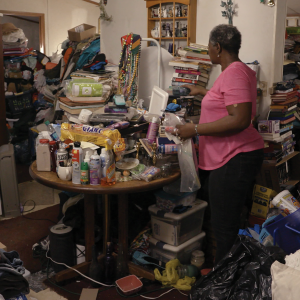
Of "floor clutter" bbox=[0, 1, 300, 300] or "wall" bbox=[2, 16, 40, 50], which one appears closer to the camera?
"floor clutter" bbox=[0, 1, 300, 300]

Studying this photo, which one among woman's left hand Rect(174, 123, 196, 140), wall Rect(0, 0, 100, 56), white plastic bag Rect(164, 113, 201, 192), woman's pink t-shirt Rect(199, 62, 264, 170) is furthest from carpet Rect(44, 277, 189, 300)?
wall Rect(0, 0, 100, 56)

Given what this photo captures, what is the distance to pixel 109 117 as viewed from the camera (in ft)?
7.98

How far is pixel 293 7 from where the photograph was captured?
5.98 m

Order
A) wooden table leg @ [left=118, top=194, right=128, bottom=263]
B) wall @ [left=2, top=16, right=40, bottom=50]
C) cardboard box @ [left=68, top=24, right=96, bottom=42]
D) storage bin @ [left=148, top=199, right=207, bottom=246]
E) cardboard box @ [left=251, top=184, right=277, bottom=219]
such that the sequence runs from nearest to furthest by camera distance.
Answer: wooden table leg @ [left=118, top=194, right=128, bottom=263]
storage bin @ [left=148, top=199, right=207, bottom=246]
cardboard box @ [left=251, top=184, right=277, bottom=219]
cardboard box @ [left=68, top=24, right=96, bottom=42]
wall @ [left=2, top=16, right=40, bottom=50]

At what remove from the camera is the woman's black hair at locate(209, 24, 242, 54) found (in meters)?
1.98

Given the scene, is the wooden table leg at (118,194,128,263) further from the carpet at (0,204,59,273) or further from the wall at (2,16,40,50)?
the wall at (2,16,40,50)

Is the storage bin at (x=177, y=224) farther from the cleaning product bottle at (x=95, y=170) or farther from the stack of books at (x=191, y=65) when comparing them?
the stack of books at (x=191, y=65)

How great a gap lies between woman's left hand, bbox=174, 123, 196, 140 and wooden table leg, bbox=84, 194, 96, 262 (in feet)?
2.57

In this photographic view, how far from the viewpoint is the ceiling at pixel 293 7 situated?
17.8 feet

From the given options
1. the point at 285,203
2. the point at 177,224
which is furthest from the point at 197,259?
the point at 285,203

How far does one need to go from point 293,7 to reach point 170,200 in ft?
15.8

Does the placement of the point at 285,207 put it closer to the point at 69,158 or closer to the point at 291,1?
the point at 69,158

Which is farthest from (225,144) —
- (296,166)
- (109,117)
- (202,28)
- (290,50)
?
(290,50)

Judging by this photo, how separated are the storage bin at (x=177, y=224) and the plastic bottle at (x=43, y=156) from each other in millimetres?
824
